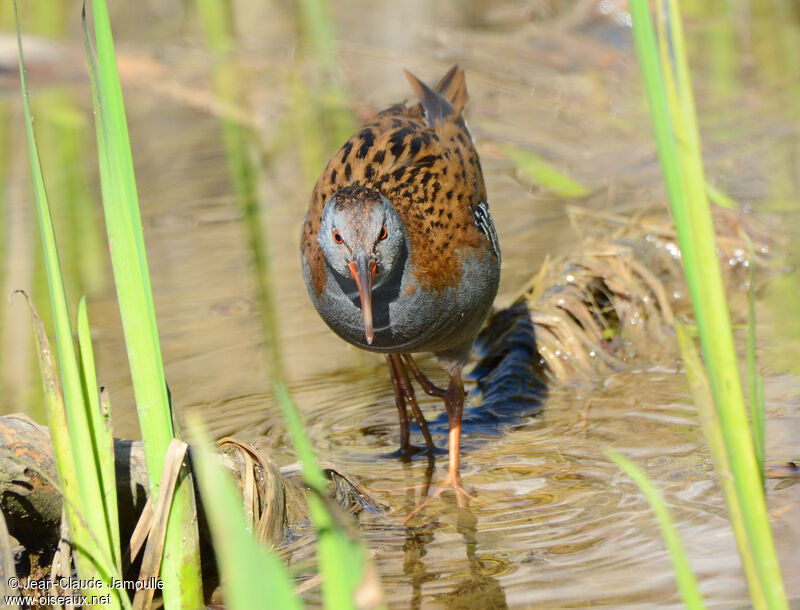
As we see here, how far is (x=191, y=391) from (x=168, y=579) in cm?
244

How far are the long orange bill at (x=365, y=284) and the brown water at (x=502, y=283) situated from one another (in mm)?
663

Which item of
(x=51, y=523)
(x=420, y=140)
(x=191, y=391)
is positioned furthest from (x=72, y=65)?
(x=51, y=523)

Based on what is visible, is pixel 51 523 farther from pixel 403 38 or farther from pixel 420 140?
pixel 403 38

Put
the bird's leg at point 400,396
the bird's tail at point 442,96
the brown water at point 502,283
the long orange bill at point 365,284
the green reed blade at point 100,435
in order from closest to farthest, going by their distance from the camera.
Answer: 1. the green reed blade at point 100,435
2. the brown water at point 502,283
3. the long orange bill at point 365,284
4. the bird's leg at point 400,396
5. the bird's tail at point 442,96

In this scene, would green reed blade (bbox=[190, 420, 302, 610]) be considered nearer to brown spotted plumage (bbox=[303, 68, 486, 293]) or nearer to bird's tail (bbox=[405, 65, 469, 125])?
brown spotted plumage (bbox=[303, 68, 486, 293])

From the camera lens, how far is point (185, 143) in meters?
9.24

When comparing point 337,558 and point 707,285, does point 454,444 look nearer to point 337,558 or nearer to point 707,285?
point 707,285

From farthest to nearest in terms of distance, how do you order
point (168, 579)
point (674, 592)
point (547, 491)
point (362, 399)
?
point (362, 399)
point (547, 491)
point (674, 592)
point (168, 579)

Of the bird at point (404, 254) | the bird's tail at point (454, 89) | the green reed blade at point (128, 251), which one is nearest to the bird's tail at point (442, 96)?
the bird's tail at point (454, 89)

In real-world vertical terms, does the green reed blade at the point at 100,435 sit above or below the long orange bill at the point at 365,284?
below

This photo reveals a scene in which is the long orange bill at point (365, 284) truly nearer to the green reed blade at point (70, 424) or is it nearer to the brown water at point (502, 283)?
the brown water at point (502, 283)

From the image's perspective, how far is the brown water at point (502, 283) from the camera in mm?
3217

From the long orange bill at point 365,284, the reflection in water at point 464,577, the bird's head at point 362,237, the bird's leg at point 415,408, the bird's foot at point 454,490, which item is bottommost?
the reflection in water at point 464,577

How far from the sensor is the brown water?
10.6 ft
